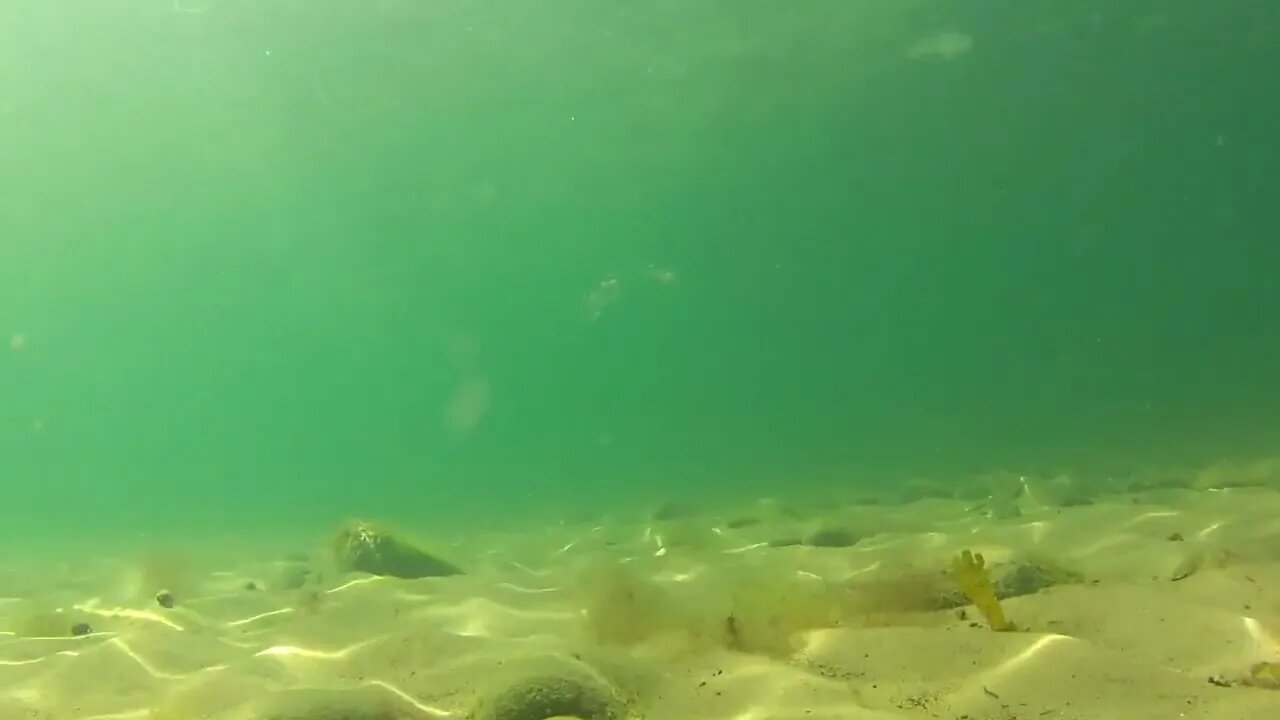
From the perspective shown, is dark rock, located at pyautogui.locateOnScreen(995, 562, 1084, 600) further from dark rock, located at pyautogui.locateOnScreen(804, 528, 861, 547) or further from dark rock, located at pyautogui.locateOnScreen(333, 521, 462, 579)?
dark rock, located at pyautogui.locateOnScreen(333, 521, 462, 579)

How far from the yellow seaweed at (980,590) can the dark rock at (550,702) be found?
5.60ft

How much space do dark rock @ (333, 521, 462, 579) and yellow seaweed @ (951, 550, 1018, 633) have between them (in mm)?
4221

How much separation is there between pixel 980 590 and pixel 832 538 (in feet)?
10.0

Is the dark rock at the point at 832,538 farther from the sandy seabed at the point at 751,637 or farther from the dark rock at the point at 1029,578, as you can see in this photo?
the dark rock at the point at 1029,578

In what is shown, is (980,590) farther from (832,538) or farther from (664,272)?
(664,272)

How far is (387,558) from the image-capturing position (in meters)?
6.76

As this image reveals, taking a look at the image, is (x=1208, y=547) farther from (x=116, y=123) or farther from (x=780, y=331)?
(x=780, y=331)

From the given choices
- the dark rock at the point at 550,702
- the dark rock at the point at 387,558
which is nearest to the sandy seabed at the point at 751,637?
the dark rock at the point at 550,702

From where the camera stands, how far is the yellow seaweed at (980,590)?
3602 mm

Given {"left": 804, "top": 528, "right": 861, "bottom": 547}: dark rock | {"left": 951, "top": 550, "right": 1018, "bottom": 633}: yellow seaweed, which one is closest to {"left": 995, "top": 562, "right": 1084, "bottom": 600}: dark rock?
{"left": 951, "top": 550, "right": 1018, "bottom": 633}: yellow seaweed

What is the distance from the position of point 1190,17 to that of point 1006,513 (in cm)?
2270

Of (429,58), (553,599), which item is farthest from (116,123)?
(553,599)

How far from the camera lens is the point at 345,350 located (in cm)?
12575

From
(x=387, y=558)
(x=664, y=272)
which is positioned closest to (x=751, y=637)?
(x=387, y=558)
